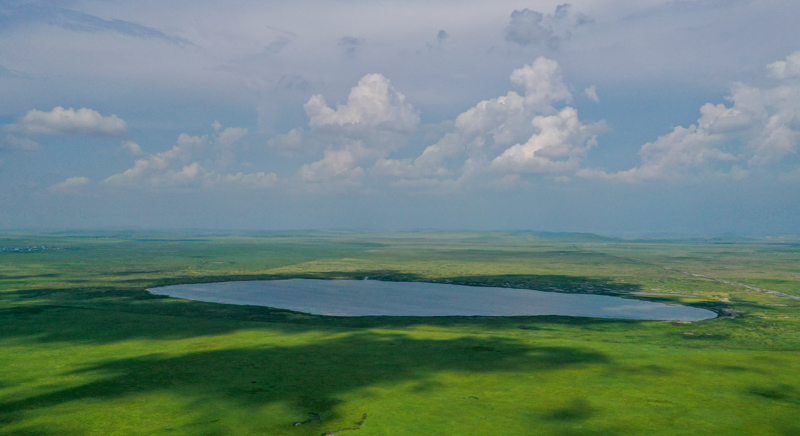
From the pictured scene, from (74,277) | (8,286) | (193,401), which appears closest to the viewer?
(193,401)

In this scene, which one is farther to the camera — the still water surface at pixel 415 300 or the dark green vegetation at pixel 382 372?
the still water surface at pixel 415 300

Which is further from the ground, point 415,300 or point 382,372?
point 382,372

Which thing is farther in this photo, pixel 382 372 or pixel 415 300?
pixel 415 300

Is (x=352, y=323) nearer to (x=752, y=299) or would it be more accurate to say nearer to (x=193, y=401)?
(x=193, y=401)

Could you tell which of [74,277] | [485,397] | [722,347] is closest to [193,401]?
[485,397]

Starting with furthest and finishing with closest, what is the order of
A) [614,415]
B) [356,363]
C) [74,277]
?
[74,277]
[356,363]
[614,415]

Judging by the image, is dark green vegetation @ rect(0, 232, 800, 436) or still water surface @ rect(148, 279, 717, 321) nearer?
dark green vegetation @ rect(0, 232, 800, 436)

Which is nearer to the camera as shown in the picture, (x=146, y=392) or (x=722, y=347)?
(x=146, y=392)

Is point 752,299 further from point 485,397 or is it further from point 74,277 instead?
point 74,277
